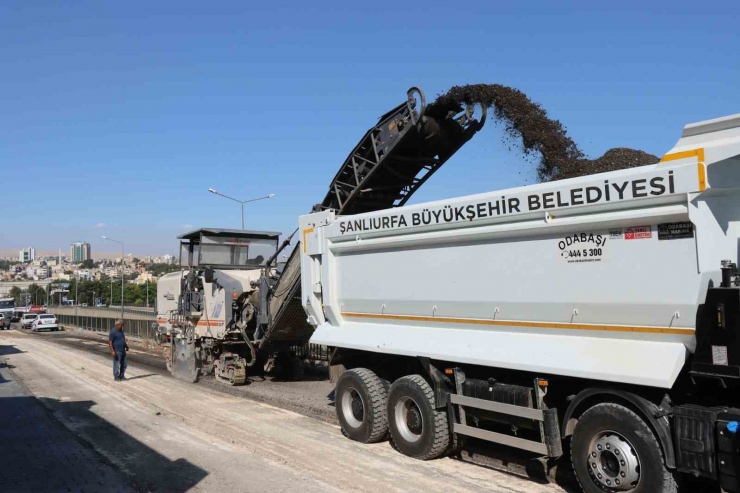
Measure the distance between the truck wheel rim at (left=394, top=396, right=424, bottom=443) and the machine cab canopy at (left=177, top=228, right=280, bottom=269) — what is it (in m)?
8.03

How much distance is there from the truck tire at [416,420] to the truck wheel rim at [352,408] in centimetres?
62

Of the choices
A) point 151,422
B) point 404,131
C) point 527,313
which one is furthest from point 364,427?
point 404,131

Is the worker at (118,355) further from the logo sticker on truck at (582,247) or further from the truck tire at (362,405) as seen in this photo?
the logo sticker on truck at (582,247)

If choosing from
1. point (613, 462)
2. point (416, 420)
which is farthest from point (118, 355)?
point (613, 462)

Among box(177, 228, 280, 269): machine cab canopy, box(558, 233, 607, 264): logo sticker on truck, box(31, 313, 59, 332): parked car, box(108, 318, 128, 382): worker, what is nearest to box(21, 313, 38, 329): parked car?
box(31, 313, 59, 332): parked car

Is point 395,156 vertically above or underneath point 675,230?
above

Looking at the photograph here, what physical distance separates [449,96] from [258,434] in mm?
5615

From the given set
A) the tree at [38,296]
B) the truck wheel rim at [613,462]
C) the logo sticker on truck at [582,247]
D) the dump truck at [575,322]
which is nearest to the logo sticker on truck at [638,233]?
the dump truck at [575,322]

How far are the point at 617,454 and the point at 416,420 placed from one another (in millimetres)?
2726

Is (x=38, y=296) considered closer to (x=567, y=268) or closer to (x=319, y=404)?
(x=319, y=404)

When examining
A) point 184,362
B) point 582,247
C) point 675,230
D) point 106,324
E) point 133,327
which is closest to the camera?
point 675,230

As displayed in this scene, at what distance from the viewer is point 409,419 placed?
297 inches

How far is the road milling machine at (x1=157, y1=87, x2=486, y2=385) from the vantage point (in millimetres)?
→ 9719

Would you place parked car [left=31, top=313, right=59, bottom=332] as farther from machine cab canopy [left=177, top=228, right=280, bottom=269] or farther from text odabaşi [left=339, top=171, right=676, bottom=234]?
text odabaşi [left=339, top=171, right=676, bottom=234]
